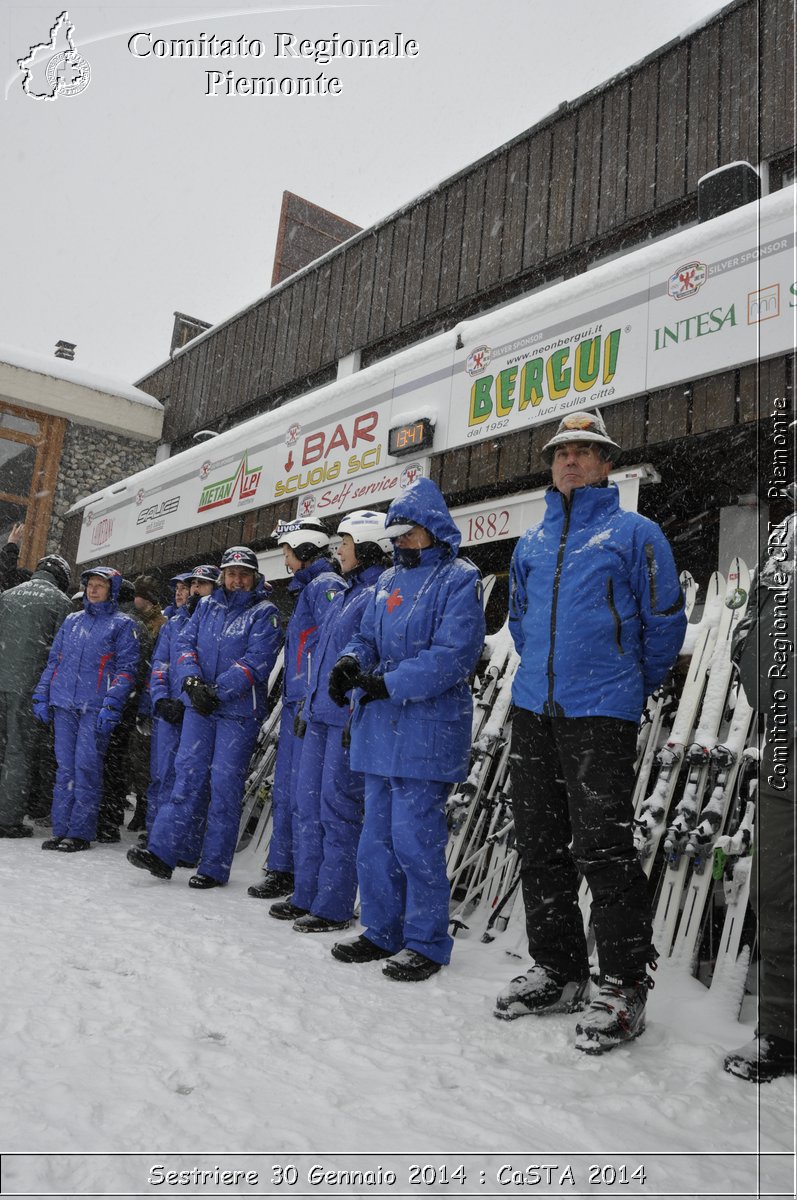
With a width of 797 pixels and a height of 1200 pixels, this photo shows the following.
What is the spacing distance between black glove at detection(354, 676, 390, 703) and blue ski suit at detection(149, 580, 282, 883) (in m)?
1.38

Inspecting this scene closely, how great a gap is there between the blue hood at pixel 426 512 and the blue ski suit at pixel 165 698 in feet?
6.53

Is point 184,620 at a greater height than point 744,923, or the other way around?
point 184,620

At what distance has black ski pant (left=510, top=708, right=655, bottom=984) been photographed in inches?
96.0

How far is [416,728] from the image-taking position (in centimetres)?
315

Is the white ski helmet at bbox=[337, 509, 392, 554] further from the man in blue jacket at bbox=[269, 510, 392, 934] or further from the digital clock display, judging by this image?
the digital clock display

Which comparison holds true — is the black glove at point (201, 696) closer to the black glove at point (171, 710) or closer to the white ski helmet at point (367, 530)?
the black glove at point (171, 710)

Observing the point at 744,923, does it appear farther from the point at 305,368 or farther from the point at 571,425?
the point at 305,368

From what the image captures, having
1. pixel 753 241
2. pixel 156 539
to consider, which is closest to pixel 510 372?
pixel 753 241

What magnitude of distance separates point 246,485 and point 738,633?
23.2 feet

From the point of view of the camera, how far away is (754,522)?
5629mm

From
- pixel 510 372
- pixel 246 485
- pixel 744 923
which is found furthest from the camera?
pixel 246 485

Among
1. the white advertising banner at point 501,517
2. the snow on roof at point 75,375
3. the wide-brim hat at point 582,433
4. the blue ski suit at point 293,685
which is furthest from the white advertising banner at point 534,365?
the snow on roof at point 75,375

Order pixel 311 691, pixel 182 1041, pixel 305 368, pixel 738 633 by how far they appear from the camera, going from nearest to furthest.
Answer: pixel 182 1041
pixel 738 633
pixel 311 691
pixel 305 368

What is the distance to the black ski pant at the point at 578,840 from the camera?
96.0 inches
